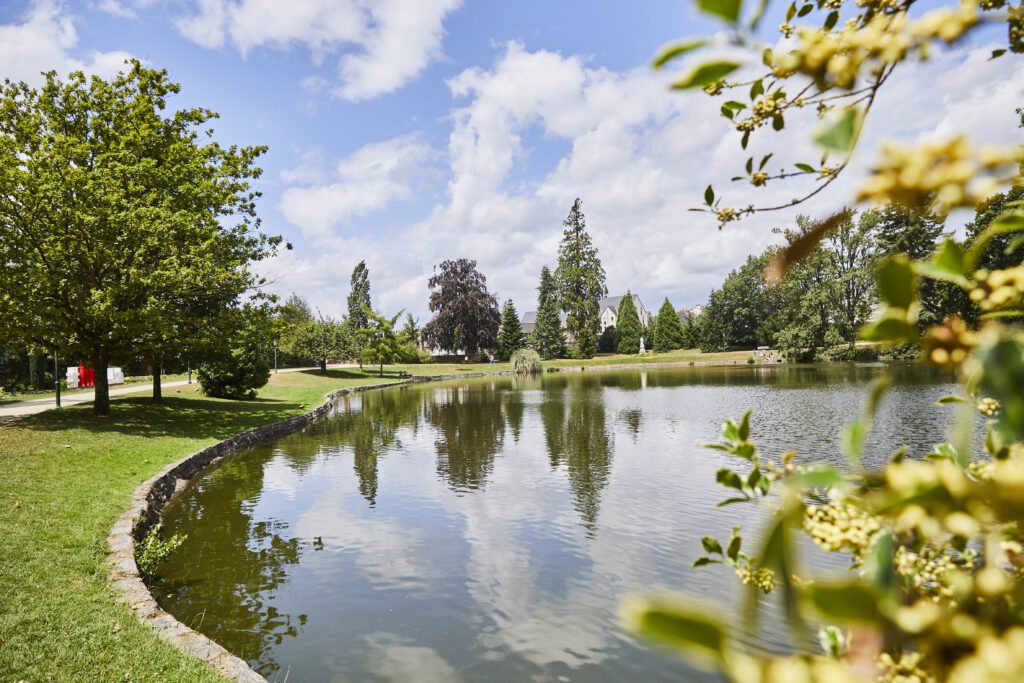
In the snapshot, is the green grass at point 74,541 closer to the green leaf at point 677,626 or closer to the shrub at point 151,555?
the shrub at point 151,555

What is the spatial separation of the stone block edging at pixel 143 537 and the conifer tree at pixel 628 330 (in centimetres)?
7021

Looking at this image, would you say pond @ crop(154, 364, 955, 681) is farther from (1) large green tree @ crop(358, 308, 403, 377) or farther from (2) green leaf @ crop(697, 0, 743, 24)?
(1) large green tree @ crop(358, 308, 403, 377)

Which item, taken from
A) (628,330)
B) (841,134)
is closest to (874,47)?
(841,134)

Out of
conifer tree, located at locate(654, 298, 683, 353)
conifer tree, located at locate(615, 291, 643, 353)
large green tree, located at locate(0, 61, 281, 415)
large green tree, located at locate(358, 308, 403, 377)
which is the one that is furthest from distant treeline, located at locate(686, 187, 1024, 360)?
large green tree, located at locate(0, 61, 281, 415)

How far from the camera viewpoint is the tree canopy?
64.8 metres

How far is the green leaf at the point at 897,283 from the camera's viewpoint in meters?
0.57

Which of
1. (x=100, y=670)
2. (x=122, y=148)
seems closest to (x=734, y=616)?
(x=100, y=670)

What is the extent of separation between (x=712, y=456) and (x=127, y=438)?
49.4 feet

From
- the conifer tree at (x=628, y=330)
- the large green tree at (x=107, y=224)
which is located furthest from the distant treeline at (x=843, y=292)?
the large green tree at (x=107, y=224)

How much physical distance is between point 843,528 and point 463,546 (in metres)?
7.51

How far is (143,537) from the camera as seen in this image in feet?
25.9

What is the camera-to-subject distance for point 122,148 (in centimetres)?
1623

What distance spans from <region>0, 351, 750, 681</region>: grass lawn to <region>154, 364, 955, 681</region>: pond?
0.97 m

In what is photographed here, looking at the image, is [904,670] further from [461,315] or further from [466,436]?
[461,315]
